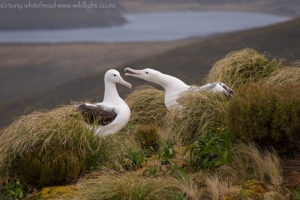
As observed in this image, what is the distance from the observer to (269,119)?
17.5 feet

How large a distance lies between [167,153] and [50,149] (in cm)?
154

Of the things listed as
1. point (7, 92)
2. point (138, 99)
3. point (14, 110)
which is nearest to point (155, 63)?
point (14, 110)

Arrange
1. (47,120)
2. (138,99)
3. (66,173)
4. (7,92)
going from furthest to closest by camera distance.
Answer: (7,92) < (138,99) < (47,120) < (66,173)

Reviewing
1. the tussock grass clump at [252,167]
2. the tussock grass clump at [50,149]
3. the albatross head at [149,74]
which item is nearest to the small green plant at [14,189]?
the tussock grass clump at [50,149]

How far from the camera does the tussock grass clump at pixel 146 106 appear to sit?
357 inches

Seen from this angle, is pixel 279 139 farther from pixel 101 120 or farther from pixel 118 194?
pixel 101 120

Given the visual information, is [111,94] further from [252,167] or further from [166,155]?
[252,167]

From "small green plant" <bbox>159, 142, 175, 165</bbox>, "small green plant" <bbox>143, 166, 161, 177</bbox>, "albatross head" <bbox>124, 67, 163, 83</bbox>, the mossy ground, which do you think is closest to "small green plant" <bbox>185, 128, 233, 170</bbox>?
the mossy ground

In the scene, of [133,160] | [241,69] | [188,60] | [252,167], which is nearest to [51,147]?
[133,160]

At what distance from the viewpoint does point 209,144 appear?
5508 mm

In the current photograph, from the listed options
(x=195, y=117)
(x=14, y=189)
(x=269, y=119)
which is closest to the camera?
(x=269, y=119)

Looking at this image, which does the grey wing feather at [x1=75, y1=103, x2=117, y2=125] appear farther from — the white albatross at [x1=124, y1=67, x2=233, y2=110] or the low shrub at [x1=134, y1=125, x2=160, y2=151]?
the white albatross at [x1=124, y1=67, x2=233, y2=110]

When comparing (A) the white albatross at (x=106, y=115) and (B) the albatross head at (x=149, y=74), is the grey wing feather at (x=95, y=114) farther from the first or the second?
(B) the albatross head at (x=149, y=74)

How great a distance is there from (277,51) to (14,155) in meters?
62.7
